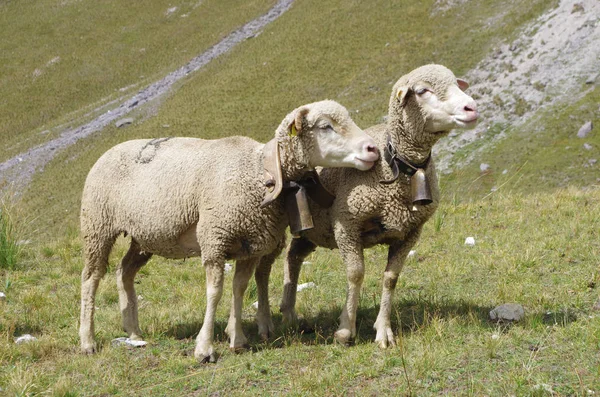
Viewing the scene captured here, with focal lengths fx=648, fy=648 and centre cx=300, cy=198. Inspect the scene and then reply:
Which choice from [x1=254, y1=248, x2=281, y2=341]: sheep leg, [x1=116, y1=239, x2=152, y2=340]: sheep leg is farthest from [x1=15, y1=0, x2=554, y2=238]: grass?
[x1=254, y1=248, x2=281, y2=341]: sheep leg

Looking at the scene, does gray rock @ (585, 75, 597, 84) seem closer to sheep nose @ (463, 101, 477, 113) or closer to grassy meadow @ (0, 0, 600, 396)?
grassy meadow @ (0, 0, 600, 396)

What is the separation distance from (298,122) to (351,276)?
162 centimetres

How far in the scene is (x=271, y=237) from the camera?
263 inches

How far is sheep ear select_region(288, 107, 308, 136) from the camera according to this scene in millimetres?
6293

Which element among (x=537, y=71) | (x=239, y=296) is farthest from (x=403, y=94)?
(x=537, y=71)

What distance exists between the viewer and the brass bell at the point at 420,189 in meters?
6.21

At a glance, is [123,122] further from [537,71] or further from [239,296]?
[239,296]

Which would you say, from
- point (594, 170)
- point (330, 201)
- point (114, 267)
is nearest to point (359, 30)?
point (594, 170)

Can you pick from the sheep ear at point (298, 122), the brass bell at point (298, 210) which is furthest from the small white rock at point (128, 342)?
the sheep ear at point (298, 122)

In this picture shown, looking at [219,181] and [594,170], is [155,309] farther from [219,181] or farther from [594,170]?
[594,170]

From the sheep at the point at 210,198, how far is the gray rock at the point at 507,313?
2.02 metres

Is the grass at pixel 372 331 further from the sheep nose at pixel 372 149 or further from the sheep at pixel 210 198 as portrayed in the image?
the sheep nose at pixel 372 149

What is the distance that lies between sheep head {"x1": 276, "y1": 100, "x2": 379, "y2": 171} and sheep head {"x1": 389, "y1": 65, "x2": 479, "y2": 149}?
435mm

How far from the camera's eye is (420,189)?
6254 mm
